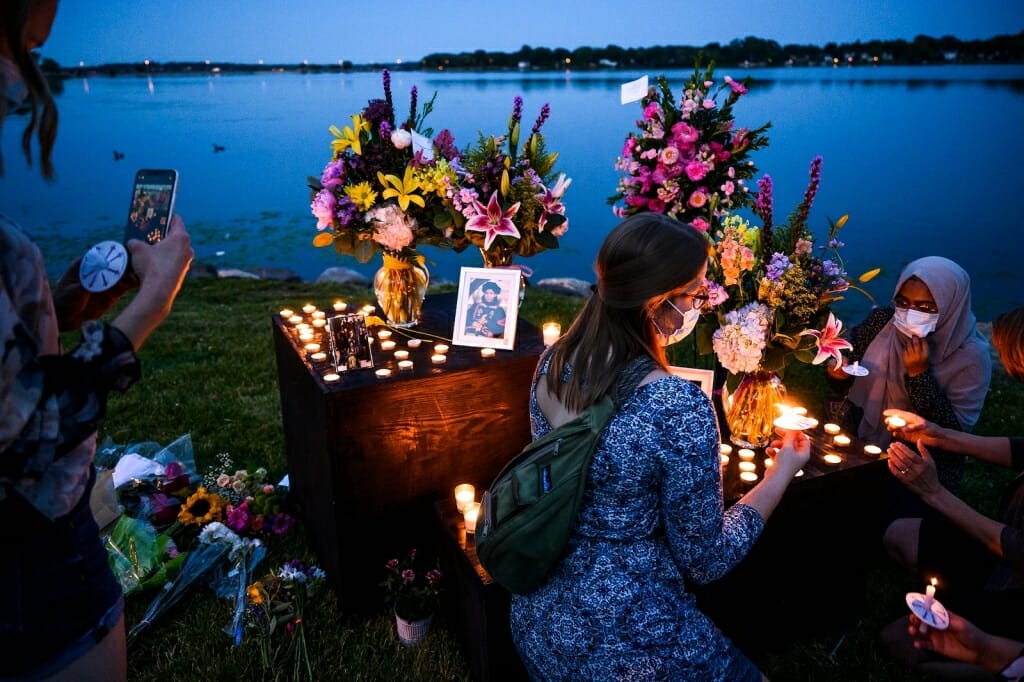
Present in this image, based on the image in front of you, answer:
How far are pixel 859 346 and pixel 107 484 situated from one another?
3788 mm

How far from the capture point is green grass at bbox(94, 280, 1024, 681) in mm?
2627

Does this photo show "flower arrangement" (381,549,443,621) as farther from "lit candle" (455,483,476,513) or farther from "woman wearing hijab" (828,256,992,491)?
"woman wearing hijab" (828,256,992,491)

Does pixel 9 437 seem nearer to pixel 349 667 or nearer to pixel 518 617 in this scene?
pixel 518 617

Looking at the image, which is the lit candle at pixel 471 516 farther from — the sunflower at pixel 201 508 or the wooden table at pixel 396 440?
the sunflower at pixel 201 508

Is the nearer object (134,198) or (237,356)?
(134,198)

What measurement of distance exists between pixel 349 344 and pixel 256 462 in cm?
194

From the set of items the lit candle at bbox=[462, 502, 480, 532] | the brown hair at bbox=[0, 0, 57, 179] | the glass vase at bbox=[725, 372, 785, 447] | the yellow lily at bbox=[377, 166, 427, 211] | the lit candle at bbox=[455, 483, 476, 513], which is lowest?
the lit candle at bbox=[462, 502, 480, 532]

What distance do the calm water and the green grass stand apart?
2155mm

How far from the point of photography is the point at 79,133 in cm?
3009

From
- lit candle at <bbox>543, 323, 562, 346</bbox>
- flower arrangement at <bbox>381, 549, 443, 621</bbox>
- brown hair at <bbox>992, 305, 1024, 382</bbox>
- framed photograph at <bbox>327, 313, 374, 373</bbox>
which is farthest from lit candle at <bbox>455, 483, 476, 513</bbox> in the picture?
brown hair at <bbox>992, 305, 1024, 382</bbox>

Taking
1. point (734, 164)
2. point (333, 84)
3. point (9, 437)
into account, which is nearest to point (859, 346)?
point (734, 164)

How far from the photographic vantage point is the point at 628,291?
173 centimetres

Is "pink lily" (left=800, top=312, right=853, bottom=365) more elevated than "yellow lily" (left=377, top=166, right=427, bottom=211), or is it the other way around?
"yellow lily" (left=377, top=166, right=427, bottom=211)

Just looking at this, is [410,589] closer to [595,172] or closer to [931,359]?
[931,359]
